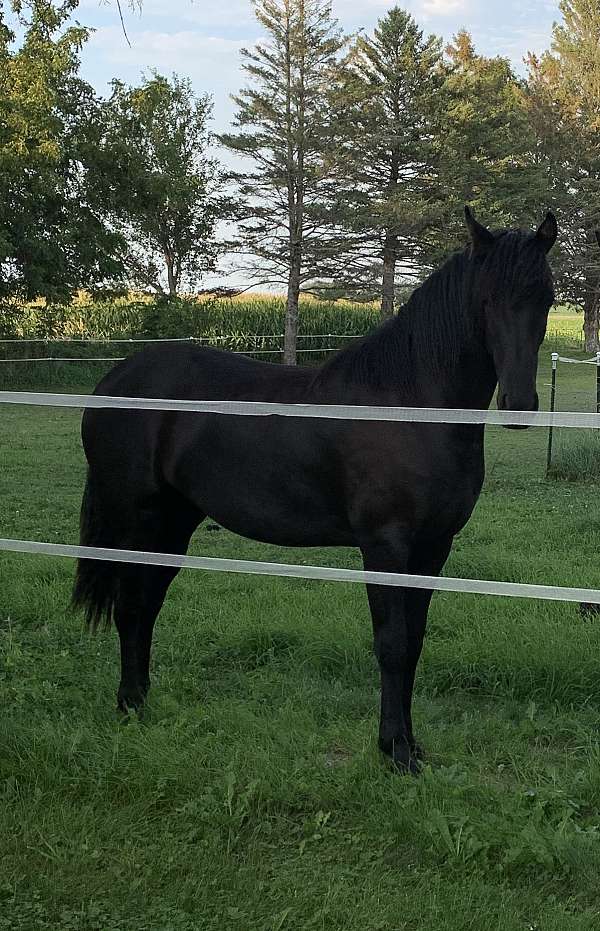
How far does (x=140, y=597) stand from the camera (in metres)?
3.80

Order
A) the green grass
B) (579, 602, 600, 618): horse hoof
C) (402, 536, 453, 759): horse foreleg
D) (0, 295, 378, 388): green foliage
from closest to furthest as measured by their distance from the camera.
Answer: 1. (402, 536, 453, 759): horse foreleg
2. (579, 602, 600, 618): horse hoof
3. the green grass
4. (0, 295, 378, 388): green foliage

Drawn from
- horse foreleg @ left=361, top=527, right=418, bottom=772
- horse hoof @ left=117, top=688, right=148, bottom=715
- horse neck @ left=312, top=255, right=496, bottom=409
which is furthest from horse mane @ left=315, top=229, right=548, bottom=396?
horse hoof @ left=117, top=688, right=148, bottom=715

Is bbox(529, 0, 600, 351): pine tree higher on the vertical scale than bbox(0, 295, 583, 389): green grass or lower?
higher

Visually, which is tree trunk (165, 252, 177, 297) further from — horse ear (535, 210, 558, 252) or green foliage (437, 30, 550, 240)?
horse ear (535, 210, 558, 252)

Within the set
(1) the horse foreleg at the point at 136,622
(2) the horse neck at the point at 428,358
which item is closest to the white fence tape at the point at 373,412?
(2) the horse neck at the point at 428,358

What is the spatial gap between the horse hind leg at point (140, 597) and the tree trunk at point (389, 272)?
28.3 m

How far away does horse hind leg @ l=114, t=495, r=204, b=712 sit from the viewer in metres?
3.74

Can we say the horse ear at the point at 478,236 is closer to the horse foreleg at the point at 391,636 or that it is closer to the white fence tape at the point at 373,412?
the white fence tape at the point at 373,412

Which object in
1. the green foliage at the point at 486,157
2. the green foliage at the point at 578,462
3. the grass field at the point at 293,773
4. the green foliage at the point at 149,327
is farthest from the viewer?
the green foliage at the point at 486,157

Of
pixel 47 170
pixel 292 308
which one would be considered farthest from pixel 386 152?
pixel 47 170

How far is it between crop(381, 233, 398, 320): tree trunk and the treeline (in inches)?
3.2

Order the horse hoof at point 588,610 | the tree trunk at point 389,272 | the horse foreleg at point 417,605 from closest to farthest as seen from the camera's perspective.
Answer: the horse foreleg at point 417,605 < the horse hoof at point 588,610 < the tree trunk at point 389,272

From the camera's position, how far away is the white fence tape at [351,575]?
8.03ft

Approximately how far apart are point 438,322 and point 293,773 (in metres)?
1.67
